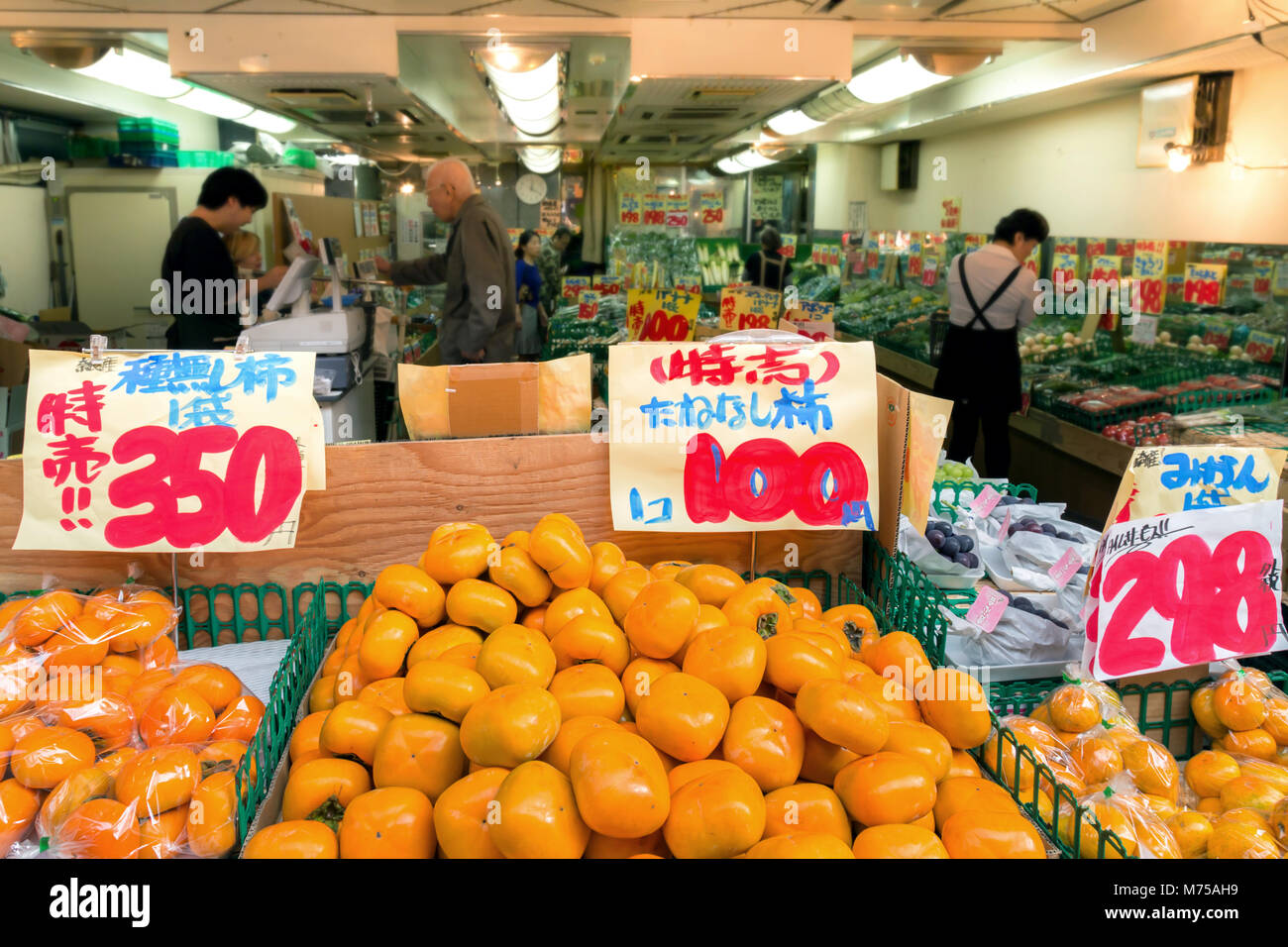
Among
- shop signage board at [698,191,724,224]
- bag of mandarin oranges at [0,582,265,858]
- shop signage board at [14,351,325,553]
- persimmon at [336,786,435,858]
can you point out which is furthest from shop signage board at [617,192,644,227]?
persimmon at [336,786,435,858]

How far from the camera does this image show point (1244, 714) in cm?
188

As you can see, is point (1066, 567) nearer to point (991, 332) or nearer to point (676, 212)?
point (991, 332)

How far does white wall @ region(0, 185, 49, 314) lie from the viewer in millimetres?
8773

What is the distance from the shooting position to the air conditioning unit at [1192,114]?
5.57 meters

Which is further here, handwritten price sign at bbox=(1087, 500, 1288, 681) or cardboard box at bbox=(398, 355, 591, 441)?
cardboard box at bbox=(398, 355, 591, 441)

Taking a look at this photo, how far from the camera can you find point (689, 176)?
48.9ft

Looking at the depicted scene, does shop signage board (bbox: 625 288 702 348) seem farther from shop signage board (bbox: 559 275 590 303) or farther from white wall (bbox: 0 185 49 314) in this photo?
white wall (bbox: 0 185 49 314)

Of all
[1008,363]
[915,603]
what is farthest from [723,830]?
[1008,363]

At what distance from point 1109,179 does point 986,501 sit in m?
5.62

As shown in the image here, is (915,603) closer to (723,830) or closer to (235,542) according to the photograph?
(723,830)

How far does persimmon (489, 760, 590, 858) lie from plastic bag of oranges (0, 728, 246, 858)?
0.45 metres

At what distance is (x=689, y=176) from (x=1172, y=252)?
10268 millimetres
